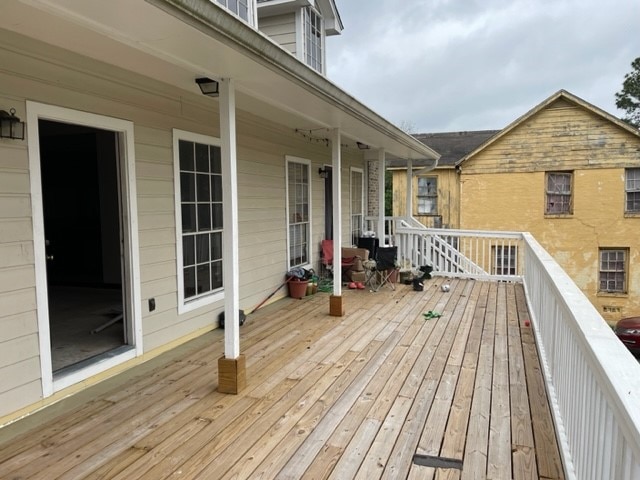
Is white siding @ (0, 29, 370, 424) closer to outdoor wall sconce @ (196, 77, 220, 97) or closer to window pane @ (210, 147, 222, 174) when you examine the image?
window pane @ (210, 147, 222, 174)

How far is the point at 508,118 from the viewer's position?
4034cm

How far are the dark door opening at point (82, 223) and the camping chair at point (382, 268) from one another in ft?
12.1

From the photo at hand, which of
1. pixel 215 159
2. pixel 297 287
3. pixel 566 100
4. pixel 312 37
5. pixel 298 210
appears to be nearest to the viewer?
pixel 215 159

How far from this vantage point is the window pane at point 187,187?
13.6ft

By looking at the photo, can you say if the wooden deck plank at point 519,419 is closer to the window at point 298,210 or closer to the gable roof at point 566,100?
the window at point 298,210

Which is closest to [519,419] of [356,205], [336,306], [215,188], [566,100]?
[336,306]

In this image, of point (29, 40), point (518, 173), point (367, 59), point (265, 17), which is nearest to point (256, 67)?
point (29, 40)

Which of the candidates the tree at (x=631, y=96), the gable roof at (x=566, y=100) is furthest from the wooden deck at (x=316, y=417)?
the tree at (x=631, y=96)

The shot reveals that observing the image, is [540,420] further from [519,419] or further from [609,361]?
[609,361]

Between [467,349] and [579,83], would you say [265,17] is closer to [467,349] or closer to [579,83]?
[467,349]

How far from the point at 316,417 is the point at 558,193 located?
14.0 meters

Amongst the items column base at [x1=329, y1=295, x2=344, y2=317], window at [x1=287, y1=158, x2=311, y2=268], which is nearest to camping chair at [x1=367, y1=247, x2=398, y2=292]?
window at [x1=287, y1=158, x2=311, y2=268]

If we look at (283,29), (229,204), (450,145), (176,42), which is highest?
(283,29)

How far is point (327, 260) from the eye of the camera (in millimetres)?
7473
